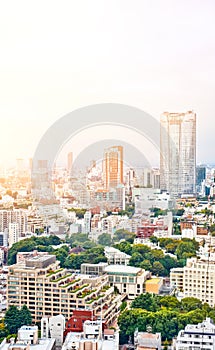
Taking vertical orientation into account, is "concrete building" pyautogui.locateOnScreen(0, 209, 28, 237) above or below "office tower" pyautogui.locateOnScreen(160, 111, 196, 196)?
below

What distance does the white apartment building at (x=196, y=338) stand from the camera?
8.52 ft

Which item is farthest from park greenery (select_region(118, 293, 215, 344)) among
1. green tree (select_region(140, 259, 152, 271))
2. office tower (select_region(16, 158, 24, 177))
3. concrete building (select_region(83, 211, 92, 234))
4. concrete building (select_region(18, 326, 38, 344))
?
office tower (select_region(16, 158, 24, 177))

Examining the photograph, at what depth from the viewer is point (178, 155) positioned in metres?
8.82

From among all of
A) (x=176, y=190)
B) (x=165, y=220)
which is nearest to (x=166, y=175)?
(x=176, y=190)

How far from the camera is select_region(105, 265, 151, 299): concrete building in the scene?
4.04m

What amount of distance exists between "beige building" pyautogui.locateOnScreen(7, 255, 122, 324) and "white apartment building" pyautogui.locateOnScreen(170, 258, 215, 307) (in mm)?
536

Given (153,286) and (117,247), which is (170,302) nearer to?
(153,286)

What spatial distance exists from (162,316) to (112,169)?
4.88 metres

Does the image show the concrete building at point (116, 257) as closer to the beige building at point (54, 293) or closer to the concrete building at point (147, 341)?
the beige building at point (54, 293)

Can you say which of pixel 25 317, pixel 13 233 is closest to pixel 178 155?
pixel 13 233

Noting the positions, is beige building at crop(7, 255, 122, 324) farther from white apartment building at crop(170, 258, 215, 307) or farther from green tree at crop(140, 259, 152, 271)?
green tree at crop(140, 259, 152, 271)

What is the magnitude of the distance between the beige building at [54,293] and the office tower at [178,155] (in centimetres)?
473

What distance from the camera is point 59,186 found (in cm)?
820

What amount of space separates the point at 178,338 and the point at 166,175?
623 cm
